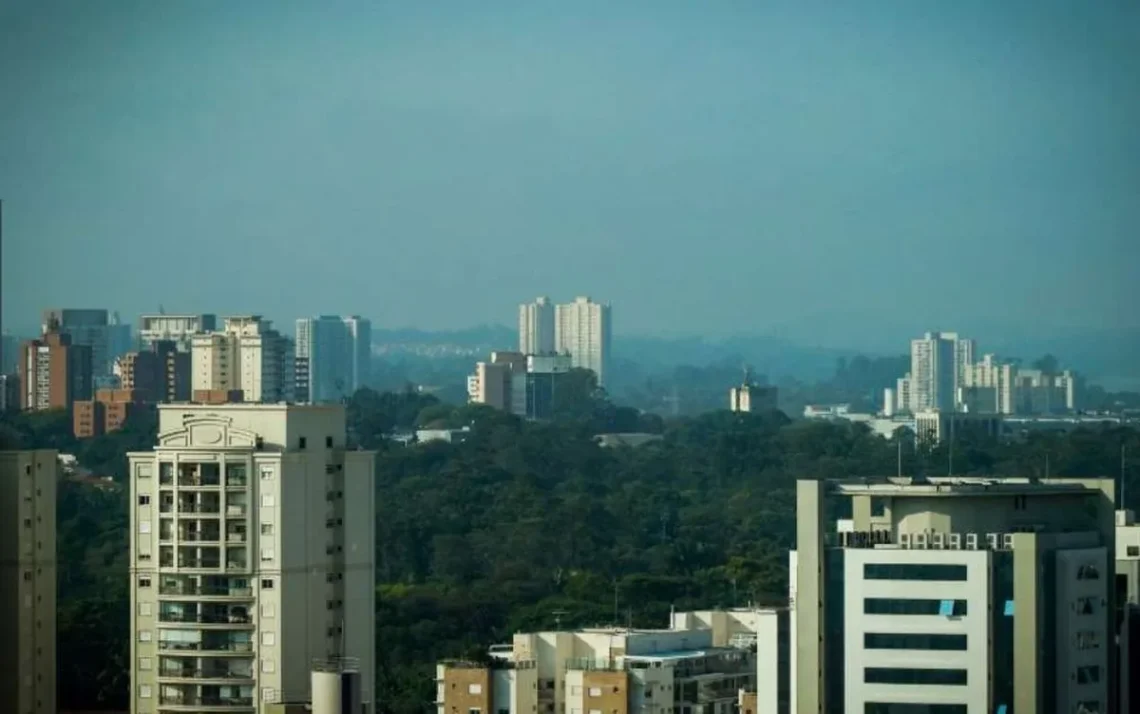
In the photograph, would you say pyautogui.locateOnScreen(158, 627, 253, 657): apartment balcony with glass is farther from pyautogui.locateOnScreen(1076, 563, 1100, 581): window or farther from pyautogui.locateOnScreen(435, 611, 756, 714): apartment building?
pyautogui.locateOnScreen(1076, 563, 1100, 581): window

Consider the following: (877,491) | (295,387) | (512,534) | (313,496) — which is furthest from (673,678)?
(295,387)

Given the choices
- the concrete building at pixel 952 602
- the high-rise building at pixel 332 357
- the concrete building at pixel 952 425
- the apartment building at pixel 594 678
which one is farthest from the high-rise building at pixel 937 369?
the concrete building at pixel 952 602

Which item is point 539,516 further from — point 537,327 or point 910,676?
point 537,327

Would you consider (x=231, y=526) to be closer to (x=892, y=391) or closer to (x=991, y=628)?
(x=991, y=628)

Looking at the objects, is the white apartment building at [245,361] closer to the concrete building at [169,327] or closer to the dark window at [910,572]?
the concrete building at [169,327]

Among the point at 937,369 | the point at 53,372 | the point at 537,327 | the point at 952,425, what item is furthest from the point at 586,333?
the point at 53,372

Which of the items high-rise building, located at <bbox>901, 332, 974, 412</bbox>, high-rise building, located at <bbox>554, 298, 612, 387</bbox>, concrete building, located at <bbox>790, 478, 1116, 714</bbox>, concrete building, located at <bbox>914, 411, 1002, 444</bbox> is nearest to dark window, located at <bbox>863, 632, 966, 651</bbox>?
concrete building, located at <bbox>790, 478, 1116, 714</bbox>
